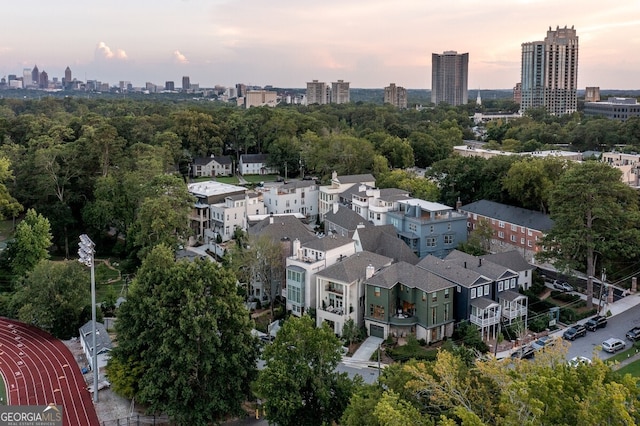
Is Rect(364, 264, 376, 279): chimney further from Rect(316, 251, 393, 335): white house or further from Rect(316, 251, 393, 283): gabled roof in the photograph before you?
Rect(316, 251, 393, 283): gabled roof

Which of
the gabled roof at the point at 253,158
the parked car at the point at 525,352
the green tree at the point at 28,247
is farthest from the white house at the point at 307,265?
the gabled roof at the point at 253,158

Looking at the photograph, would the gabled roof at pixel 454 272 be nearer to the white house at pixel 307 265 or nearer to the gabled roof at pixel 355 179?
the white house at pixel 307 265

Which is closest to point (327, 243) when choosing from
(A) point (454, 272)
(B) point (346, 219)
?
(A) point (454, 272)

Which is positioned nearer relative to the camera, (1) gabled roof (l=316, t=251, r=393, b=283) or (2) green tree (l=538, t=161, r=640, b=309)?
(1) gabled roof (l=316, t=251, r=393, b=283)

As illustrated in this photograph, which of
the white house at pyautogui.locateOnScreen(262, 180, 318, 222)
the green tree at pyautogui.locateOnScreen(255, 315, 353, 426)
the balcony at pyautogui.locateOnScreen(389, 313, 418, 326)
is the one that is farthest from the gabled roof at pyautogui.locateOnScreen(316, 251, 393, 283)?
the white house at pyautogui.locateOnScreen(262, 180, 318, 222)

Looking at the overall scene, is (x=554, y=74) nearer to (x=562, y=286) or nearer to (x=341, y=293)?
(x=562, y=286)

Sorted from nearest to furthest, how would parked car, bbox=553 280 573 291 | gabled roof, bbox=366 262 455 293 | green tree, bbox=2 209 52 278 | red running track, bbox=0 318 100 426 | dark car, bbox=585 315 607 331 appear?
red running track, bbox=0 318 100 426
gabled roof, bbox=366 262 455 293
dark car, bbox=585 315 607 331
parked car, bbox=553 280 573 291
green tree, bbox=2 209 52 278
